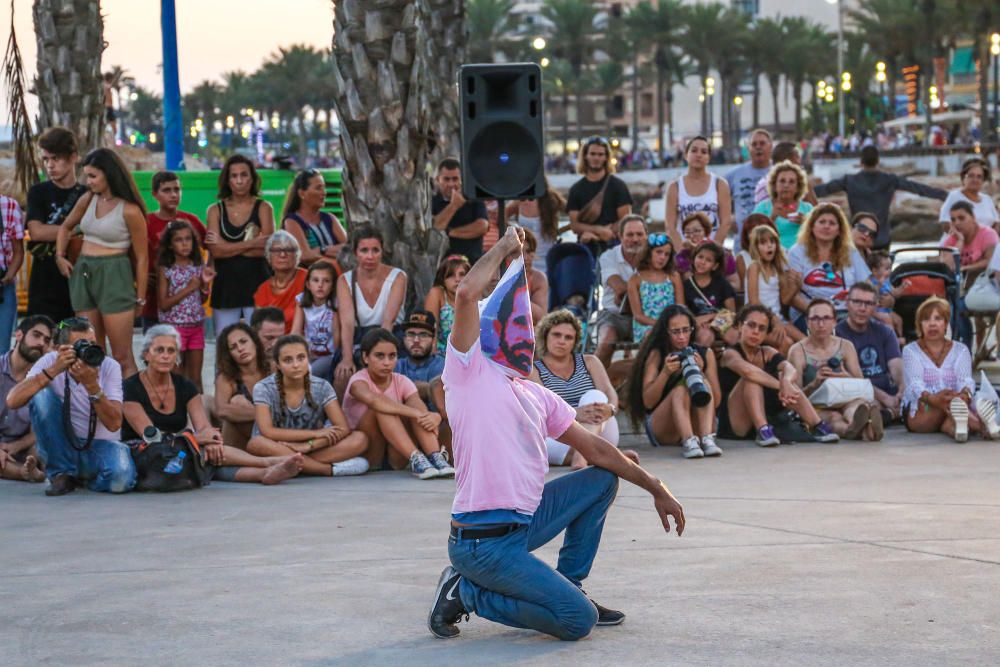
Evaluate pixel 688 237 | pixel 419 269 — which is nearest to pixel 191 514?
pixel 419 269

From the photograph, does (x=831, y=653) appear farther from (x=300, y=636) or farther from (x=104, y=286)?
(x=104, y=286)

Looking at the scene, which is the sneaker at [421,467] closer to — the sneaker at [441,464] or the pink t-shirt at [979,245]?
the sneaker at [441,464]

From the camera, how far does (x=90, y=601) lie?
20.8 ft

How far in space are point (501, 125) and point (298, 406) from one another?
3.05m

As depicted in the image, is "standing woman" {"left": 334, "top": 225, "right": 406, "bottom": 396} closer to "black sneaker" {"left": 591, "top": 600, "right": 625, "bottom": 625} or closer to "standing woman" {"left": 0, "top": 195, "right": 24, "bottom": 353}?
"standing woman" {"left": 0, "top": 195, "right": 24, "bottom": 353}

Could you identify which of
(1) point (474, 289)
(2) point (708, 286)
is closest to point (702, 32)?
(2) point (708, 286)

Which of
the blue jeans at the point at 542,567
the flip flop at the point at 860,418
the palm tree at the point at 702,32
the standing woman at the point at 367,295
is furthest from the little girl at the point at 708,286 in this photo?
the palm tree at the point at 702,32

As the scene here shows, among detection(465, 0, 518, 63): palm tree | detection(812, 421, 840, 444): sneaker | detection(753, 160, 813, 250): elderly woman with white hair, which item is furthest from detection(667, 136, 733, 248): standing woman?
detection(465, 0, 518, 63): palm tree

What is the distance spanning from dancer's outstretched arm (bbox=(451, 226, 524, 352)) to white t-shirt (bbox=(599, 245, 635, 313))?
693 centimetres

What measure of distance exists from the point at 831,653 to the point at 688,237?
25.4 feet

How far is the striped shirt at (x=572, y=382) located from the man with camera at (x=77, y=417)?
257 cm

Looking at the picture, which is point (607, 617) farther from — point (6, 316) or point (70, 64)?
point (70, 64)

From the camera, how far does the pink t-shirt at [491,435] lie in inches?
215

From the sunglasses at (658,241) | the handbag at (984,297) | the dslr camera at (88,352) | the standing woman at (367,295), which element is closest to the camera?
the dslr camera at (88,352)
